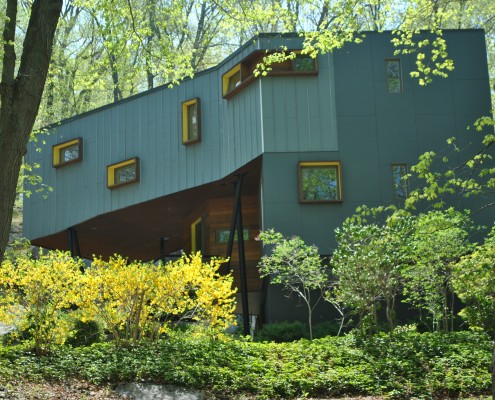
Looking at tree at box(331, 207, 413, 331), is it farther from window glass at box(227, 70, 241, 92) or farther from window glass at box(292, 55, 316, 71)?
window glass at box(227, 70, 241, 92)

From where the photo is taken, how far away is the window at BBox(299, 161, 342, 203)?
18.5m

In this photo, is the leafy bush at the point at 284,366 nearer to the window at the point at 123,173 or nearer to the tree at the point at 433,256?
the tree at the point at 433,256

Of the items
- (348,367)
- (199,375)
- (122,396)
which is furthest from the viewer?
(348,367)

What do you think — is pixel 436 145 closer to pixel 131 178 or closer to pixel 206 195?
pixel 206 195

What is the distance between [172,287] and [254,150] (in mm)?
7345

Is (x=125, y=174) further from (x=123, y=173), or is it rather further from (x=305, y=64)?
(x=305, y=64)

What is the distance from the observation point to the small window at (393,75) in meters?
19.2

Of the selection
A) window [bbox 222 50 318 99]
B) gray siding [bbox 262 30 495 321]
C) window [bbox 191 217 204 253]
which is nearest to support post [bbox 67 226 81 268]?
window [bbox 191 217 204 253]

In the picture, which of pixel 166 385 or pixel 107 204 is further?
pixel 107 204

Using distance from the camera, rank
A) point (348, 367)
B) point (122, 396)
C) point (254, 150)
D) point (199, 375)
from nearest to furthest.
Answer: point (122, 396) < point (199, 375) < point (348, 367) < point (254, 150)

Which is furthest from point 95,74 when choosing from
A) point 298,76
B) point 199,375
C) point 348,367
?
point 298,76

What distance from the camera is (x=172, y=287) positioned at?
12.2 meters

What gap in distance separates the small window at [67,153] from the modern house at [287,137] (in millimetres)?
1955

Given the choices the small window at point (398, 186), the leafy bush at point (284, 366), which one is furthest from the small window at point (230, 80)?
the leafy bush at point (284, 366)
